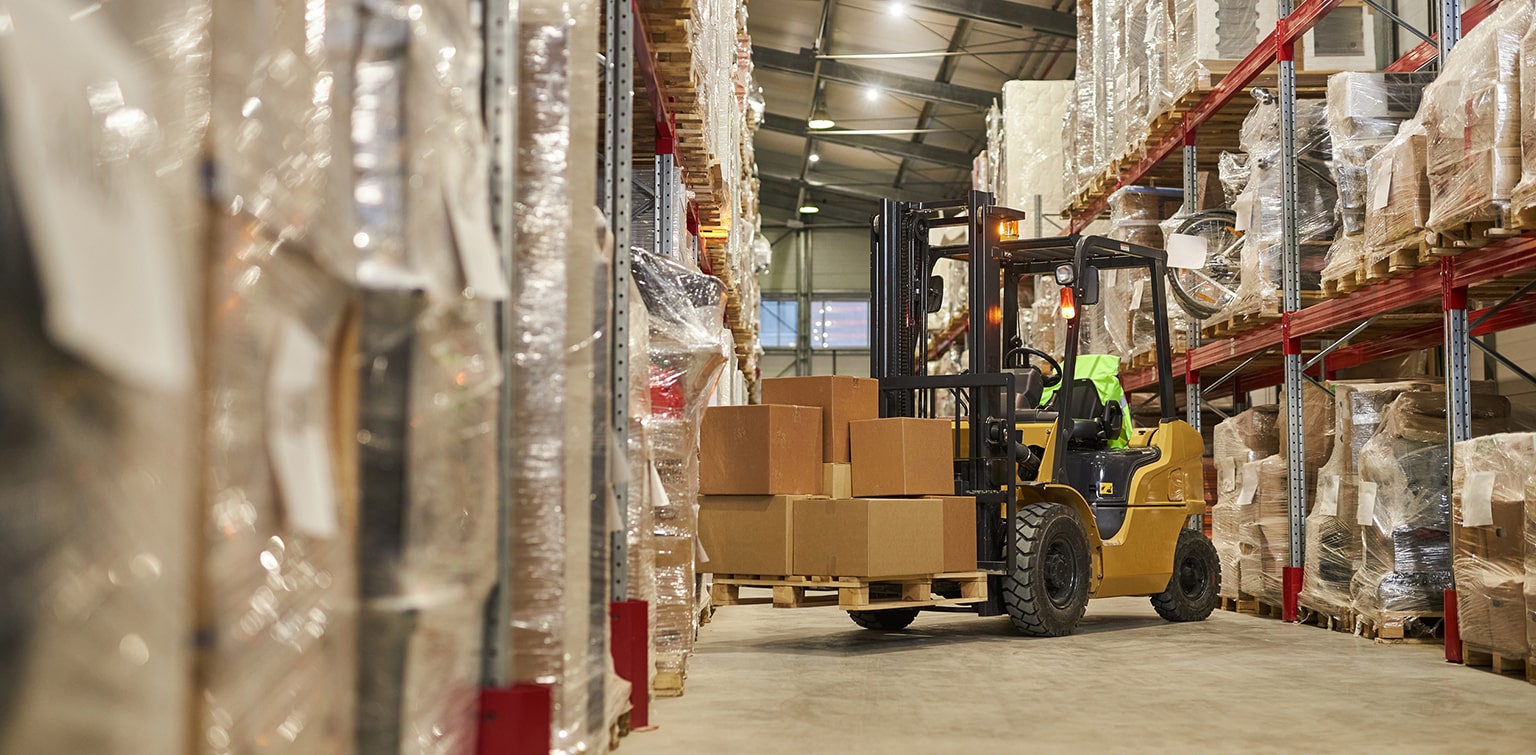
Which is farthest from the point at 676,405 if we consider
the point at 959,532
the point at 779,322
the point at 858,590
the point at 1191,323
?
the point at 779,322

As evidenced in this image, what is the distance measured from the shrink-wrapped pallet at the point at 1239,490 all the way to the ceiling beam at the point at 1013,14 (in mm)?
6385

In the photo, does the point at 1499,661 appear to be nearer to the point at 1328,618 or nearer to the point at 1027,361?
the point at 1328,618

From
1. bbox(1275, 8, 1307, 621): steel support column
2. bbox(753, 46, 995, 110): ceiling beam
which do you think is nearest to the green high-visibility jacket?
bbox(1275, 8, 1307, 621): steel support column

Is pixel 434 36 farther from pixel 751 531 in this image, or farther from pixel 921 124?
pixel 921 124

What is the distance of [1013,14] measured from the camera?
567 inches

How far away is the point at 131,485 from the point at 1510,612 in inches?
226

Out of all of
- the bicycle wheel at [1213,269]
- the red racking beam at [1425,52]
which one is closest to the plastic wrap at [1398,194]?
the red racking beam at [1425,52]

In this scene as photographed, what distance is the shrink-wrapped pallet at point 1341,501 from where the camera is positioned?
7.26 m

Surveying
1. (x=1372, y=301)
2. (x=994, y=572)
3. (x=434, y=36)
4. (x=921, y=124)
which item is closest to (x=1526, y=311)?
(x=1372, y=301)

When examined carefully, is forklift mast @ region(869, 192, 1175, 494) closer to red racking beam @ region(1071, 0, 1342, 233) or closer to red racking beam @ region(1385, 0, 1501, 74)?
red racking beam @ region(1071, 0, 1342, 233)

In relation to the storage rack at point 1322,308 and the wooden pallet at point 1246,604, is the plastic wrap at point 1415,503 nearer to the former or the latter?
the storage rack at point 1322,308

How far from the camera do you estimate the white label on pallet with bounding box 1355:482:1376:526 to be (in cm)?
681

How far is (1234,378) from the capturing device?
11.2 metres

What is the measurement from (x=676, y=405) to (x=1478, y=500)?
3426 mm
